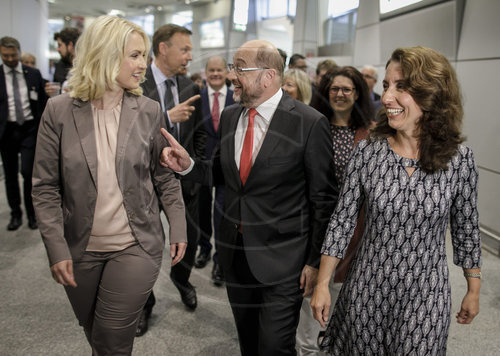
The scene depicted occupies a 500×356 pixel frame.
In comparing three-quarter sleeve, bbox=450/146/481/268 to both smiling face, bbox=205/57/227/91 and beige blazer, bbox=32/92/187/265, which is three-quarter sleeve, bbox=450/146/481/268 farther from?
smiling face, bbox=205/57/227/91

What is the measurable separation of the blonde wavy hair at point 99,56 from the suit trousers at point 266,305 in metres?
0.74

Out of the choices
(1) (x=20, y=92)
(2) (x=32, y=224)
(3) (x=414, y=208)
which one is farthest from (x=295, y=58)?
(2) (x=32, y=224)

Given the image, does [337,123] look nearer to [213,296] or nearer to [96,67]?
[96,67]

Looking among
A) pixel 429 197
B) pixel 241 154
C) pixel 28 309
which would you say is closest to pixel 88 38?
pixel 241 154

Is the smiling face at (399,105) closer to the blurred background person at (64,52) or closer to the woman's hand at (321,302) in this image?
the woman's hand at (321,302)

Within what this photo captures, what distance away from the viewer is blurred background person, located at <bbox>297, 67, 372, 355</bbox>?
1.86m

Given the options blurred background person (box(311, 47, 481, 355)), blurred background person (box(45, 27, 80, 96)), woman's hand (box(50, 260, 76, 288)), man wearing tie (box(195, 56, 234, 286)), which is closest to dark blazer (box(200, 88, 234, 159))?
man wearing tie (box(195, 56, 234, 286))

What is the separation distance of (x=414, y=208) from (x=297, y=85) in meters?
1.63

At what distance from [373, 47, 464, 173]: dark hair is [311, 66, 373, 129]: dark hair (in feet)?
2.44

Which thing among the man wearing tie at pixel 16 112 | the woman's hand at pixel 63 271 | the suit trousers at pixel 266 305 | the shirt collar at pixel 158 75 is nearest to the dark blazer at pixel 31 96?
the man wearing tie at pixel 16 112

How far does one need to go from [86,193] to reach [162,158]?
0.29 metres

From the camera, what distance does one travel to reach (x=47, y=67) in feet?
29.0

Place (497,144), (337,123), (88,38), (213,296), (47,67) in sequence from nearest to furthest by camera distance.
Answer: (88,38) < (337,123) < (213,296) < (497,144) < (47,67)

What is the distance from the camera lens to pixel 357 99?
2.00m
